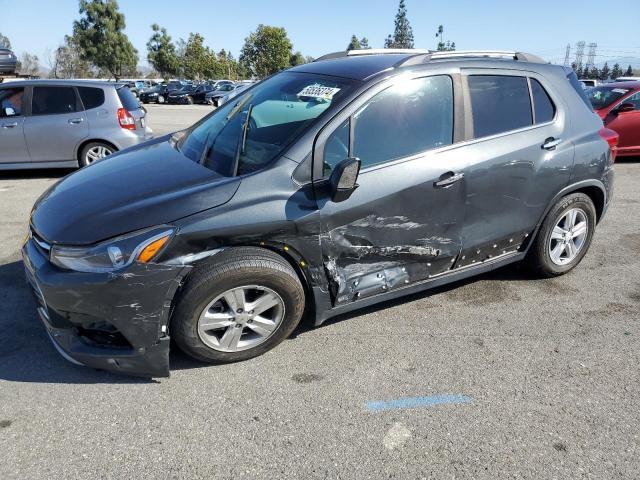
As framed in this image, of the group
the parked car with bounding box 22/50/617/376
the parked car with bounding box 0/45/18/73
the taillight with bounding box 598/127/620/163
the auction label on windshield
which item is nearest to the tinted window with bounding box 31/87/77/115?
the parked car with bounding box 22/50/617/376

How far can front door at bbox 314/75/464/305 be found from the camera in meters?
3.12

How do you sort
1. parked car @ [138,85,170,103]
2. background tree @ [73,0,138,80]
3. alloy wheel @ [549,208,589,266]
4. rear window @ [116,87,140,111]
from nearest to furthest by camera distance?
alloy wheel @ [549,208,589,266] < rear window @ [116,87,140,111] < parked car @ [138,85,170,103] < background tree @ [73,0,138,80]

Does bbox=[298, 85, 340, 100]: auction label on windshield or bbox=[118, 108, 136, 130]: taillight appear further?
bbox=[118, 108, 136, 130]: taillight

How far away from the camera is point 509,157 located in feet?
12.0

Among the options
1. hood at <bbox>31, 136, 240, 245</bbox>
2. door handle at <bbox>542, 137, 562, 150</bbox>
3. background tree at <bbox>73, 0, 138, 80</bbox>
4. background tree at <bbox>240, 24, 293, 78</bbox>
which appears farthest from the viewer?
background tree at <bbox>240, 24, 293, 78</bbox>

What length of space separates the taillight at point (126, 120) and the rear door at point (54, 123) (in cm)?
52

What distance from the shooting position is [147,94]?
37.6m

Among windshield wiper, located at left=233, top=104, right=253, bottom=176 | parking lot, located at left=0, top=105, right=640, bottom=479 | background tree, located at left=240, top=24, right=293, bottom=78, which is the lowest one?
parking lot, located at left=0, top=105, right=640, bottom=479

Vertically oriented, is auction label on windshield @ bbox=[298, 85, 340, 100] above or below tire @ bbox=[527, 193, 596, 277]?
above

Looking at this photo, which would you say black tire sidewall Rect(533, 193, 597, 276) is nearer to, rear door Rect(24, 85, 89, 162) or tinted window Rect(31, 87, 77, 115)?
rear door Rect(24, 85, 89, 162)

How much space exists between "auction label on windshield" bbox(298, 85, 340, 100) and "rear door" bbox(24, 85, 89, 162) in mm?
5679

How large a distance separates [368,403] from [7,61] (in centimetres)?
1596

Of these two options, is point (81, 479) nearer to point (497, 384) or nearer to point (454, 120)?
point (497, 384)

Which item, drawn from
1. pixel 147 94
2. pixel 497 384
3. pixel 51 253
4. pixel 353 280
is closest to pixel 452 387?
pixel 497 384
